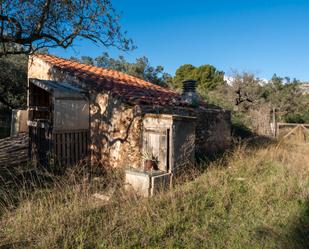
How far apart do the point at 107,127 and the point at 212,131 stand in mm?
4548

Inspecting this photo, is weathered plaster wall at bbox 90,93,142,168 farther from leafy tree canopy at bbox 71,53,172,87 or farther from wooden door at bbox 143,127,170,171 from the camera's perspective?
leafy tree canopy at bbox 71,53,172,87

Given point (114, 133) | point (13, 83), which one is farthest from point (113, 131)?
point (13, 83)

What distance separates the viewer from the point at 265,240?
13.2 ft

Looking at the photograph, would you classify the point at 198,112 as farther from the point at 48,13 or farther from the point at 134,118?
the point at 48,13

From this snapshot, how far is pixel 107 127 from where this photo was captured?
8.86 metres

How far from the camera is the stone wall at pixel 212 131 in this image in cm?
1024

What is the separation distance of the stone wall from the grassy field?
3.72m

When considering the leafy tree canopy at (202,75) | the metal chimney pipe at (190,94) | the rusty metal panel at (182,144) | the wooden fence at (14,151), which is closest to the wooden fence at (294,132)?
the metal chimney pipe at (190,94)

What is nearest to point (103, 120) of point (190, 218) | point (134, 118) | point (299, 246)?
point (134, 118)

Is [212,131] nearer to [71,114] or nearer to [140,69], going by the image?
[71,114]

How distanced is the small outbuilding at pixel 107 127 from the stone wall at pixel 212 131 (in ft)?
0.28

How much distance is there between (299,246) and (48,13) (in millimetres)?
7838

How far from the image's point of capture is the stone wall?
10242 millimetres

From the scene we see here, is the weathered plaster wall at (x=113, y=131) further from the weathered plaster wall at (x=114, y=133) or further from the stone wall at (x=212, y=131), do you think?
the stone wall at (x=212, y=131)
